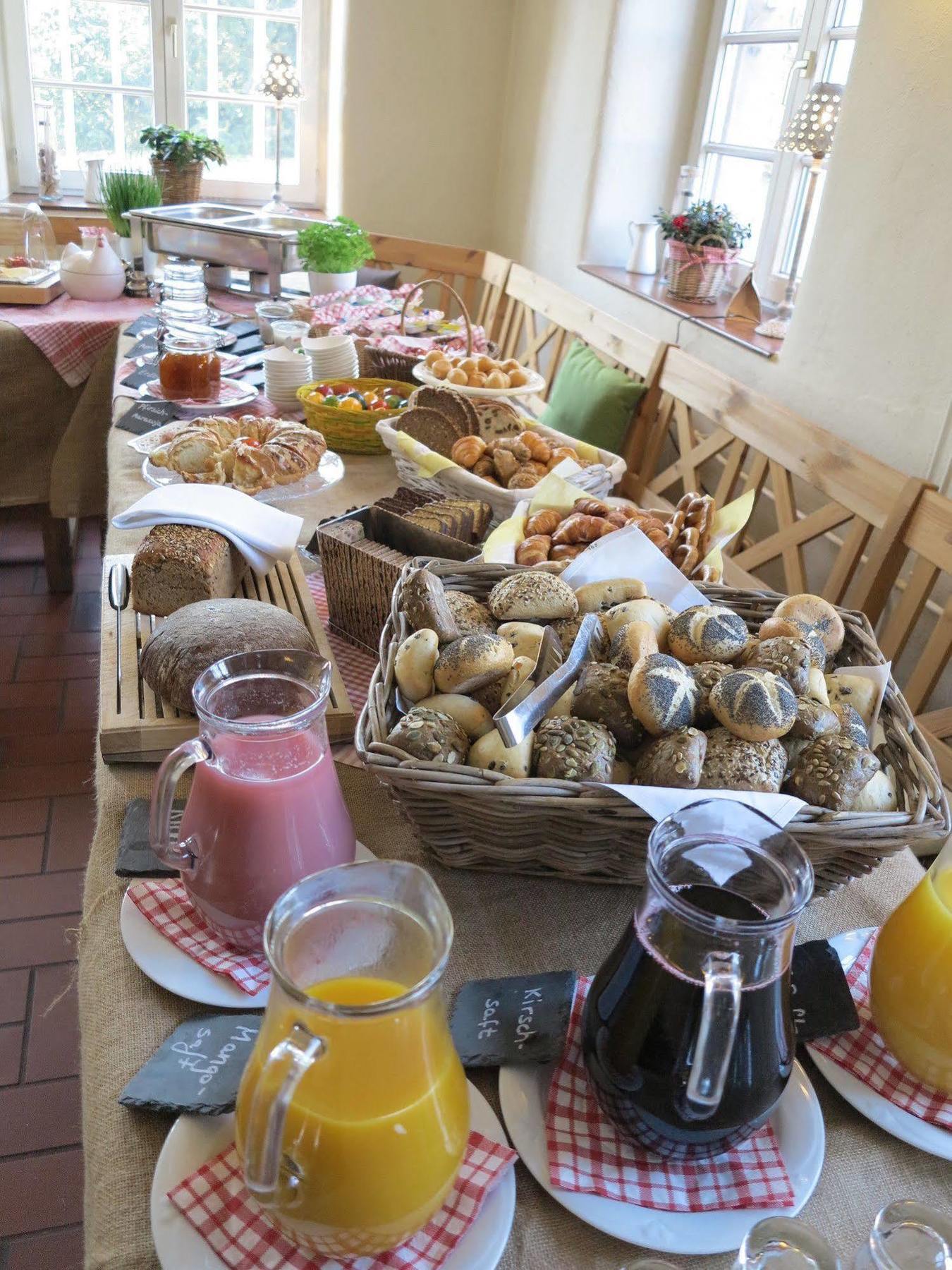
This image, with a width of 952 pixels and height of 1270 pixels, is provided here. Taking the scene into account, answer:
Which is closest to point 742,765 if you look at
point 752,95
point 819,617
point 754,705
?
point 754,705

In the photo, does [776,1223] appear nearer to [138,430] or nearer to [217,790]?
[217,790]

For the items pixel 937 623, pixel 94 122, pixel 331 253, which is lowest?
pixel 937 623

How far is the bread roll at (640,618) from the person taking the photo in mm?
775

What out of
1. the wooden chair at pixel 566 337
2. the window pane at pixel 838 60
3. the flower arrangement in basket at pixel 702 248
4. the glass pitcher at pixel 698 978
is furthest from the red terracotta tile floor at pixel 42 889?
the window pane at pixel 838 60

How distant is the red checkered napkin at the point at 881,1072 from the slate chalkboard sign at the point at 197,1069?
1.13 ft

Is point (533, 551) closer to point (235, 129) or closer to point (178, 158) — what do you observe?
point (178, 158)

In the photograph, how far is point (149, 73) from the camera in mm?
3826

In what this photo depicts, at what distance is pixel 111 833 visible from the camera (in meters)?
0.73

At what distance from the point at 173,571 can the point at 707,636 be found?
55cm

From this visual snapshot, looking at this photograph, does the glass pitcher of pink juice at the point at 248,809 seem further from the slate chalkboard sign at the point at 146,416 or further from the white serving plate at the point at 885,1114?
the slate chalkboard sign at the point at 146,416

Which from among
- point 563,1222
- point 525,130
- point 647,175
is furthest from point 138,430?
point 525,130

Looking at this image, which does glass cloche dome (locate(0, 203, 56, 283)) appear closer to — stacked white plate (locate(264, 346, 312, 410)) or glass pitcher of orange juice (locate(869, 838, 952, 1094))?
stacked white plate (locate(264, 346, 312, 410))

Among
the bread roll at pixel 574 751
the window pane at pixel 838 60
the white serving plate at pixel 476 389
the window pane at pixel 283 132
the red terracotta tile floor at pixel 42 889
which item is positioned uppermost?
the window pane at pixel 838 60

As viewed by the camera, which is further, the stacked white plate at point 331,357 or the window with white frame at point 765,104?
the window with white frame at point 765,104
